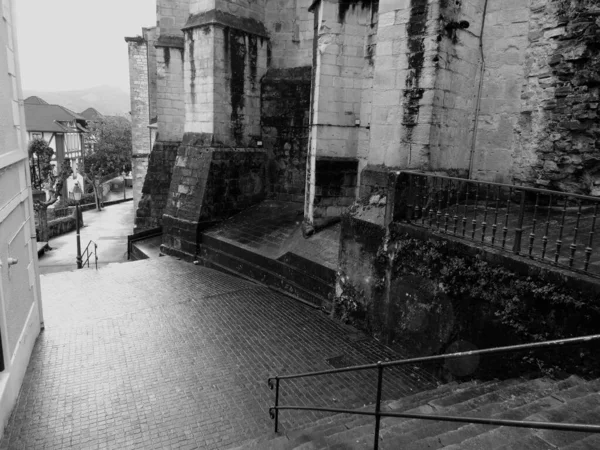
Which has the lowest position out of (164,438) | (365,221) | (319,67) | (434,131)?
(164,438)

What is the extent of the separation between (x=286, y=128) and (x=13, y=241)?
27.2 ft

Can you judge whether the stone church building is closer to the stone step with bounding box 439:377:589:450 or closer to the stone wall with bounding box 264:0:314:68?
the stone wall with bounding box 264:0:314:68

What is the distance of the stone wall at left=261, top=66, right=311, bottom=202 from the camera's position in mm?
12156

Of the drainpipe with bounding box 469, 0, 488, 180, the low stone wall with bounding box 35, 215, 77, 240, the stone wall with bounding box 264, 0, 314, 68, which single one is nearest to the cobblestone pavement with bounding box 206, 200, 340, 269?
the drainpipe with bounding box 469, 0, 488, 180

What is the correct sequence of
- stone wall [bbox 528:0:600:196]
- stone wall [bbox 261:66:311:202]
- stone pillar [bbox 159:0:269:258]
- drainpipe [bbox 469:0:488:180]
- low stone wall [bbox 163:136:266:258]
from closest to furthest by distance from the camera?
→ 1. stone wall [bbox 528:0:600:196]
2. drainpipe [bbox 469:0:488:180]
3. stone pillar [bbox 159:0:269:258]
4. low stone wall [bbox 163:136:266:258]
5. stone wall [bbox 261:66:311:202]

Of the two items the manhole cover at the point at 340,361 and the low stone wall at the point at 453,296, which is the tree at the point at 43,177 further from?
the manhole cover at the point at 340,361

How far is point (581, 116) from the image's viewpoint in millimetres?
6191

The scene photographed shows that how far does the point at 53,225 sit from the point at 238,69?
13188mm

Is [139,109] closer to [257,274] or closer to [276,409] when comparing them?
[257,274]

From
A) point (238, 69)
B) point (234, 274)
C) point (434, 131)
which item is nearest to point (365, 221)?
point (434, 131)

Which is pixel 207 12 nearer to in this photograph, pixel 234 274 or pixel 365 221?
pixel 234 274

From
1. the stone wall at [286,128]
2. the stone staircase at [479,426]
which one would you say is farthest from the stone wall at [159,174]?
the stone staircase at [479,426]

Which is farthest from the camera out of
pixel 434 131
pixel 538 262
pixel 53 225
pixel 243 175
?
pixel 53 225

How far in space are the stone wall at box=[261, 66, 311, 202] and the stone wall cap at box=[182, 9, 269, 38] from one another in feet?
4.04
